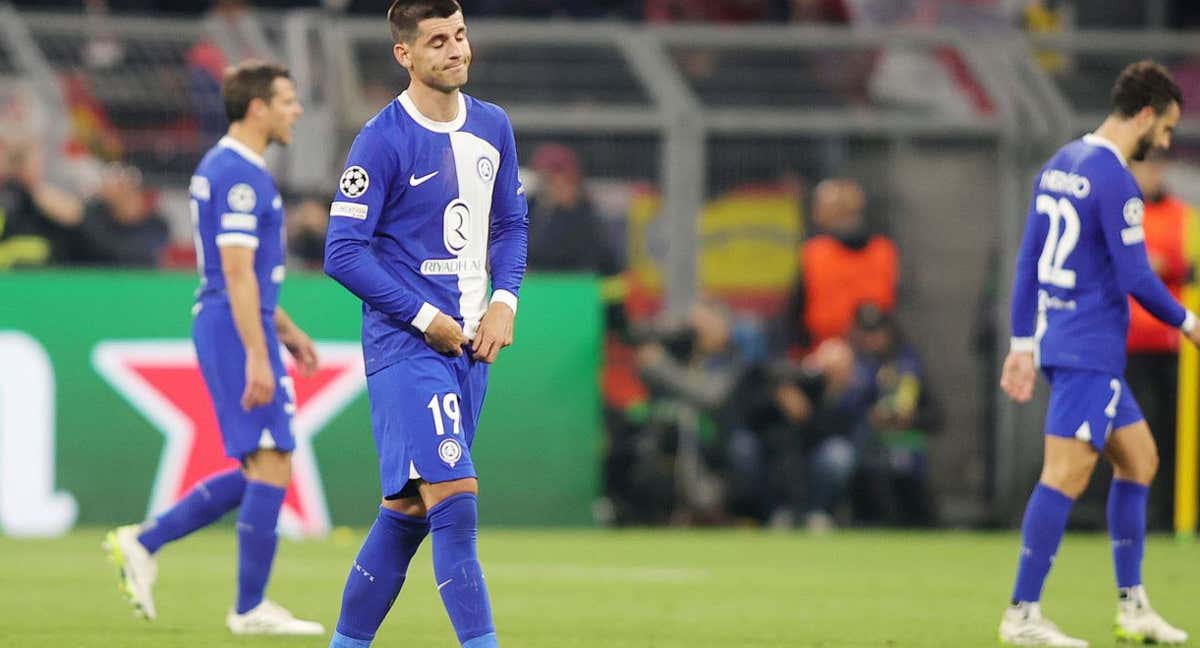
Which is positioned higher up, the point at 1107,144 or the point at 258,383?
the point at 1107,144

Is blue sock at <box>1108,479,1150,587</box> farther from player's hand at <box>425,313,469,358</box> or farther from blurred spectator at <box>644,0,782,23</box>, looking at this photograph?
blurred spectator at <box>644,0,782,23</box>

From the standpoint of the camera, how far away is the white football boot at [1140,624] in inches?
328

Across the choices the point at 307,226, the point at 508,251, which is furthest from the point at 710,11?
the point at 508,251

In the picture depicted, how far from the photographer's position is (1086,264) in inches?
329

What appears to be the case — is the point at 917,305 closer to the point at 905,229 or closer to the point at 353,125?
the point at 905,229

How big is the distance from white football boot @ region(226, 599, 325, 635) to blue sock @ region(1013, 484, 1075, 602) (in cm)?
288

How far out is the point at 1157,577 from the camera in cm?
1137

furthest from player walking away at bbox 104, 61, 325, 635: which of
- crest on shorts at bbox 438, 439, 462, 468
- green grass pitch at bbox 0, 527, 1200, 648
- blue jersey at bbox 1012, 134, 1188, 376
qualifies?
blue jersey at bbox 1012, 134, 1188, 376

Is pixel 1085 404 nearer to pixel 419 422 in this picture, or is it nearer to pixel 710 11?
pixel 419 422

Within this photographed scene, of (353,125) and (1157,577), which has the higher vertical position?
(353,125)

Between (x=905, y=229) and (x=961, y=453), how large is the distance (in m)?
1.73

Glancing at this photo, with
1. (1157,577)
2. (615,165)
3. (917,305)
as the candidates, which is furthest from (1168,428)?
(615,165)

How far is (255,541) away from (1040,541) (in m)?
3.23

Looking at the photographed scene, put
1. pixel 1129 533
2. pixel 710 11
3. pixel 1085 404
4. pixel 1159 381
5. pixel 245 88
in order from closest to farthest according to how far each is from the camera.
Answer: pixel 1085 404, pixel 1129 533, pixel 245 88, pixel 1159 381, pixel 710 11
